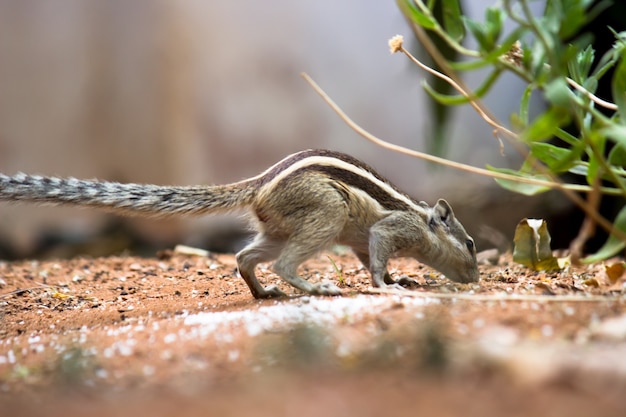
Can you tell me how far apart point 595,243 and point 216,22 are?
215 inches

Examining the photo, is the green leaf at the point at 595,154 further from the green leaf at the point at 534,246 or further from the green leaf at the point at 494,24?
the green leaf at the point at 534,246

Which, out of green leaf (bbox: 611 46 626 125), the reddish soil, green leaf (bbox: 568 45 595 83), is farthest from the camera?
green leaf (bbox: 568 45 595 83)

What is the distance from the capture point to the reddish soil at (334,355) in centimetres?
200

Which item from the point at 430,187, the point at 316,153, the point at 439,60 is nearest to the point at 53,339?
the point at 316,153

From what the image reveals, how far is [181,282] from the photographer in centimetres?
521

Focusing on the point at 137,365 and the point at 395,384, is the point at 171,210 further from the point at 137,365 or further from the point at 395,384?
the point at 395,384

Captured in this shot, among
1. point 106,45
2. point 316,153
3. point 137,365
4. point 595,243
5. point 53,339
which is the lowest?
point 595,243

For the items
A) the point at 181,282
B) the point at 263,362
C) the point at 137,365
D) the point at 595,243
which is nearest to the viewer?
the point at 263,362

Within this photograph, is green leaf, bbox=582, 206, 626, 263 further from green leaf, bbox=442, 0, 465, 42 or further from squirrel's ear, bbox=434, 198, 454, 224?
squirrel's ear, bbox=434, 198, 454, 224

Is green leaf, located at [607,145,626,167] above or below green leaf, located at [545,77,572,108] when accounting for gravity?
below

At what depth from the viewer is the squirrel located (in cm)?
401

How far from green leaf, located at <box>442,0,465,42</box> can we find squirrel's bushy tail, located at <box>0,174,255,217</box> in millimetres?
1678

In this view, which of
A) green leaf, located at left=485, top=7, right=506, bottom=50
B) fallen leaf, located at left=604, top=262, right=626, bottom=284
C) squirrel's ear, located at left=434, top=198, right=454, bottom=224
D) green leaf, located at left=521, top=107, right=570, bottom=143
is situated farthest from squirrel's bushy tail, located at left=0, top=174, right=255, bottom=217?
fallen leaf, located at left=604, top=262, right=626, bottom=284

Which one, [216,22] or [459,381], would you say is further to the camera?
[216,22]
